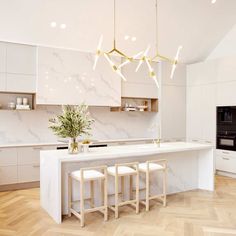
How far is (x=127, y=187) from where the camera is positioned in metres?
4.00

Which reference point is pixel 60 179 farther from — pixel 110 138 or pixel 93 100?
pixel 110 138

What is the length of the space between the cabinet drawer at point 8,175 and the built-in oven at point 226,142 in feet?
13.7

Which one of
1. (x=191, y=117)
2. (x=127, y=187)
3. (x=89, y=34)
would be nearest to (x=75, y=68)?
(x=89, y=34)

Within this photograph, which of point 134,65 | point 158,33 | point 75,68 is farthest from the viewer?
point 134,65

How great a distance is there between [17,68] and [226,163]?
4585 mm

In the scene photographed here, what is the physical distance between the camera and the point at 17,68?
4.86 metres

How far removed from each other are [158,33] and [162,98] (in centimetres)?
147

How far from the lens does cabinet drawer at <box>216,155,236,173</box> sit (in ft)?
18.5

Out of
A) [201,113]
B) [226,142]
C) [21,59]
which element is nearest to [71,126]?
[21,59]

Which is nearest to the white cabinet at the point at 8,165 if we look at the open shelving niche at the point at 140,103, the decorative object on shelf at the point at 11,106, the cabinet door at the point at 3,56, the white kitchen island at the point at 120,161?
the decorative object on shelf at the point at 11,106

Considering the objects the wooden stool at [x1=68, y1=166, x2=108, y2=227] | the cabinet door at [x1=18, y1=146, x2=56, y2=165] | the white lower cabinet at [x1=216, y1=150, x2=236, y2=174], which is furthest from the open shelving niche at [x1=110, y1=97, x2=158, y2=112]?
the wooden stool at [x1=68, y1=166, x2=108, y2=227]

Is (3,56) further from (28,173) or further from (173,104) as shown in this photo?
(173,104)

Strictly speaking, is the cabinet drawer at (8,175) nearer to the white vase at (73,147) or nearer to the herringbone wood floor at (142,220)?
the herringbone wood floor at (142,220)

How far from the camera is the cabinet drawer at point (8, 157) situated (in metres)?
4.62
